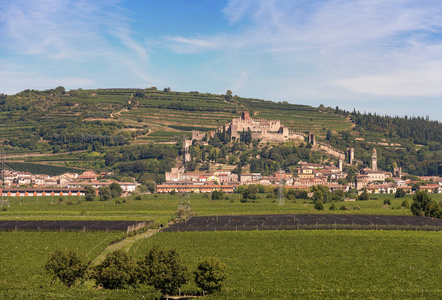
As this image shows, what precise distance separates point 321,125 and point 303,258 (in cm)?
14337

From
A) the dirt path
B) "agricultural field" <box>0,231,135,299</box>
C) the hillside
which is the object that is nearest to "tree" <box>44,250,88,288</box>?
"agricultural field" <box>0,231,135,299</box>

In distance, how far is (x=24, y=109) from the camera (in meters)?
198

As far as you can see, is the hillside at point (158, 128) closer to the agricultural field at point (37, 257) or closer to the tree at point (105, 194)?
the tree at point (105, 194)

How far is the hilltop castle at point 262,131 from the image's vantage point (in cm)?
16425

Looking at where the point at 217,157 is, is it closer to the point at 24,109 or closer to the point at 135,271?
the point at 24,109

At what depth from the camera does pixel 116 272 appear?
107 ft

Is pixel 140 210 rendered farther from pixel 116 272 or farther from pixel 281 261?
pixel 116 272

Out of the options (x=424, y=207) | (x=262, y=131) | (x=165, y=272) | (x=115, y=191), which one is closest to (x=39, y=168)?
(x=115, y=191)

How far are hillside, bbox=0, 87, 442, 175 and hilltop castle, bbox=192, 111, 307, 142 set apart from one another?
263 inches

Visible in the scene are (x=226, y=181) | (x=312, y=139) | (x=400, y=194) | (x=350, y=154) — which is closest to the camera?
(x=400, y=194)

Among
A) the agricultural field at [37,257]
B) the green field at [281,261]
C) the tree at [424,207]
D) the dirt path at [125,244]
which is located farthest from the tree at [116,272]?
the tree at [424,207]

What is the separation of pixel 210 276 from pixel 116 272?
488 cm

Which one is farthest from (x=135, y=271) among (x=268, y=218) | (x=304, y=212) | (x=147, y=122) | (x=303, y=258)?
(x=147, y=122)

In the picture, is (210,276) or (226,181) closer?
(210,276)
